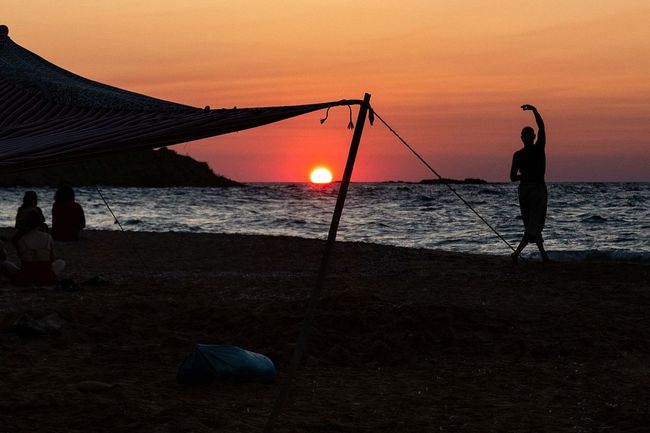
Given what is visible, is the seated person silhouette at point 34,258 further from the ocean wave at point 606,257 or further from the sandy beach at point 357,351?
the ocean wave at point 606,257

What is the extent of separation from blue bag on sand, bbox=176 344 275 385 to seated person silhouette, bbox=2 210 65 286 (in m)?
4.53

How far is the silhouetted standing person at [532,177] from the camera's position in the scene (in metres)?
13.0

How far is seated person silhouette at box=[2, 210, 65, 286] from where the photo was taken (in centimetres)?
1067

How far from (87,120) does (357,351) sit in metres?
3.64

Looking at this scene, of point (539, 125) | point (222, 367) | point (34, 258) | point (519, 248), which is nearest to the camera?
point (222, 367)

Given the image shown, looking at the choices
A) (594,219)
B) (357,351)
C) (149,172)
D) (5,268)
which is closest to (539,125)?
(357,351)

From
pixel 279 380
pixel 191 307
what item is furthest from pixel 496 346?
pixel 191 307

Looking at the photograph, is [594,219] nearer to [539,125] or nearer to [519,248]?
[519,248]

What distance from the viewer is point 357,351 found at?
8086mm

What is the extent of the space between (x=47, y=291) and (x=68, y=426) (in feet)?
19.4

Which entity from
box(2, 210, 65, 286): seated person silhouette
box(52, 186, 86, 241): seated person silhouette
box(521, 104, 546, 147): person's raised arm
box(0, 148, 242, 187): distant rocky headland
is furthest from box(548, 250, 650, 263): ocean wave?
box(0, 148, 242, 187): distant rocky headland

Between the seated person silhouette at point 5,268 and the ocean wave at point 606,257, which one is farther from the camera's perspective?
the ocean wave at point 606,257

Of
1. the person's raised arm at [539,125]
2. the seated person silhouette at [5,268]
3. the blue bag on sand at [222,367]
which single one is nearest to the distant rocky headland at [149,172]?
the seated person silhouette at [5,268]

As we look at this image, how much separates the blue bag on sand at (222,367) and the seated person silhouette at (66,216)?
31.6 ft
